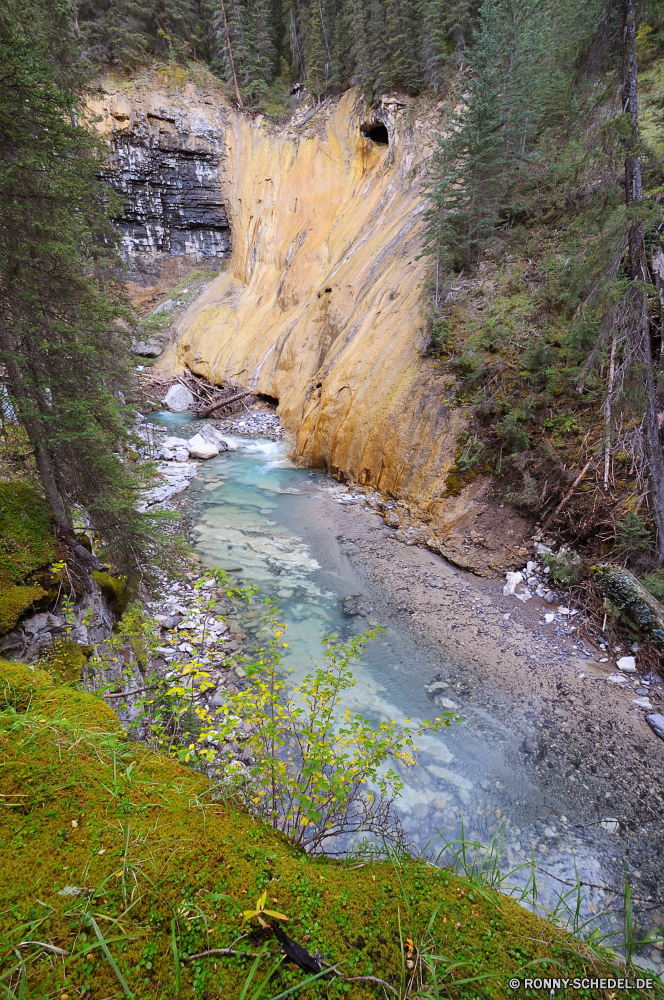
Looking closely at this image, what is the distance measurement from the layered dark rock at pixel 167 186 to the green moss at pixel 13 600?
31.5 meters

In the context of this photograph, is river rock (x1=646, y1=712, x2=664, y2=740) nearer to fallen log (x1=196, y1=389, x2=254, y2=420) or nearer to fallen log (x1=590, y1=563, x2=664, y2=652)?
fallen log (x1=590, y1=563, x2=664, y2=652)

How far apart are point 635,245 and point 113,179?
1321 inches

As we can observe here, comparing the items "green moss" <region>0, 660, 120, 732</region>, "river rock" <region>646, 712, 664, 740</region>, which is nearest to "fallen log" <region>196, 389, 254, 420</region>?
"green moss" <region>0, 660, 120, 732</region>

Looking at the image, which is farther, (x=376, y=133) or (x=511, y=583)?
(x=376, y=133)

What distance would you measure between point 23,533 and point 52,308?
11.1ft

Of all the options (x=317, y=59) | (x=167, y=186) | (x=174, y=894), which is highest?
(x=317, y=59)

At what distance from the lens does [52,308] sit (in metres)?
5.91

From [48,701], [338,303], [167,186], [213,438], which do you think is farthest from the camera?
[167,186]

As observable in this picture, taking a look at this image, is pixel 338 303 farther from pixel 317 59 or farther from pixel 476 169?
pixel 317 59

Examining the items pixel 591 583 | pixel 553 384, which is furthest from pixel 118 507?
pixel 553 384

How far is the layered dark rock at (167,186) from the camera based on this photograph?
89.6 feet

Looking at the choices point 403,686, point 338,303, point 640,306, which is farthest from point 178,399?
point 640,306

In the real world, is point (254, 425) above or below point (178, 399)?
below

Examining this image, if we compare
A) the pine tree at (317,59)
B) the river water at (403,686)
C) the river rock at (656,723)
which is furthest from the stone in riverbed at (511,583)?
the pine tree at (317,59)
